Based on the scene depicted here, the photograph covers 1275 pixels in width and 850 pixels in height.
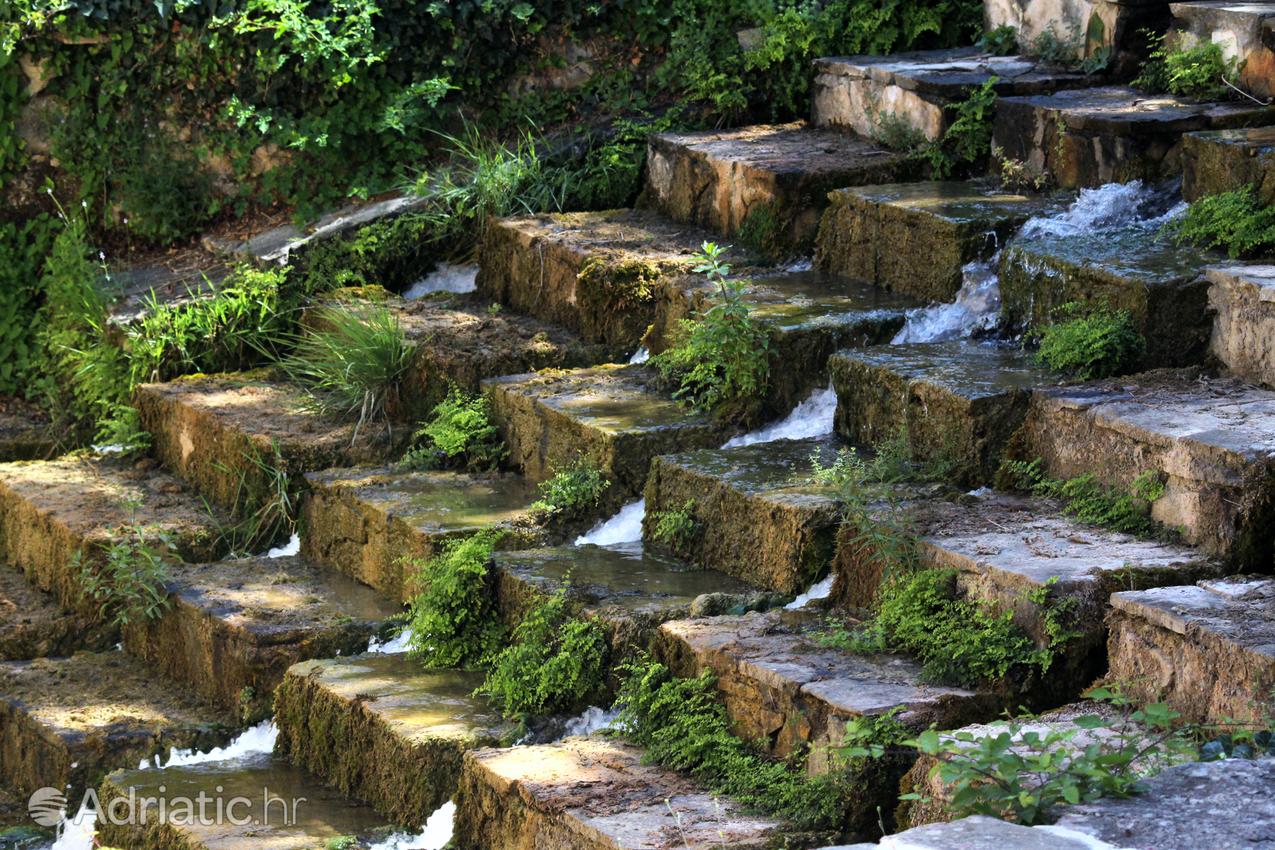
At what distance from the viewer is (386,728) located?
5.61m

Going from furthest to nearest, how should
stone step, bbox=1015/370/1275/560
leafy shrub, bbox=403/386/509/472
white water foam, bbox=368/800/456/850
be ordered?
leafy shrub, bbox=403/386/509/472
white water foam, bbox=368/800/456/850
stone step, bbox=1015/370/1275/560

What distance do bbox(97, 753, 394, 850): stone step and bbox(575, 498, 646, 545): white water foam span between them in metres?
Answer: 1.40

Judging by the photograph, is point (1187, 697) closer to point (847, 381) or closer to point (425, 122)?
point (847, 381)

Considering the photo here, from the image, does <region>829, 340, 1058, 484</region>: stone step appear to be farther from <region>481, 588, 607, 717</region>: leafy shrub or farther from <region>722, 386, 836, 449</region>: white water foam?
<region>481, 588, 607, 717</region>: leafy shrub

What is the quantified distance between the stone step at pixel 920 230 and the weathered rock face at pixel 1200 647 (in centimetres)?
263

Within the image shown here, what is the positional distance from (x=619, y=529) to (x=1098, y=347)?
6.13 ft

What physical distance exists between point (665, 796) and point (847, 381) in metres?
2.19

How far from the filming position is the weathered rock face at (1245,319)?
5789 millimetres

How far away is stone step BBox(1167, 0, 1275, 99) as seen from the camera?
24.2 ft

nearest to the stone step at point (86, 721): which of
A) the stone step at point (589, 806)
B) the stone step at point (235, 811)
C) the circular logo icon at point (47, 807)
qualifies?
the circular logo icon at point (47, 807)

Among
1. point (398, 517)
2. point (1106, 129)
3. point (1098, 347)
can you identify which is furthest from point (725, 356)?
point (1106, 129)

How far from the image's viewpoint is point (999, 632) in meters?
4.88

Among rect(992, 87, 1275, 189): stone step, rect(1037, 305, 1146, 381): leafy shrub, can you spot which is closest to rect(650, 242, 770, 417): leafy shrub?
rect(1037, 305, 1146, 381): leafy shrub

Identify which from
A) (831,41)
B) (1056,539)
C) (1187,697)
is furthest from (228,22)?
(1187,697)
